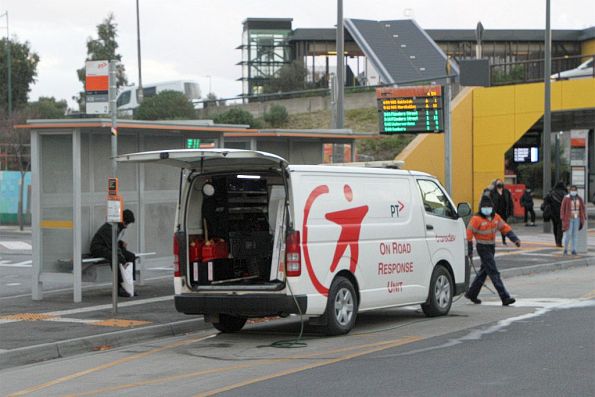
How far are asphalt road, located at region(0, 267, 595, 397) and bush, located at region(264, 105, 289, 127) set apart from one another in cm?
3937

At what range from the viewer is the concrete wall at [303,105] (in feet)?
173

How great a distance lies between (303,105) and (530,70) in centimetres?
1731

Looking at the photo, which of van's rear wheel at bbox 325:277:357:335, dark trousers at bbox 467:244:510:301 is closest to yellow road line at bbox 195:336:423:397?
van's rear wheel at bbox 325:277:357:335

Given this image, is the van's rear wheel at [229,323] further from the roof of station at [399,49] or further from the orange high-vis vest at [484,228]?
the roof of station at [399,49]

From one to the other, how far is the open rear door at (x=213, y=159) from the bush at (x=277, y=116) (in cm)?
4058

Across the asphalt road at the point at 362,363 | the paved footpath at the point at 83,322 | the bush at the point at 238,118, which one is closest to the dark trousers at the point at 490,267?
the asphalt road at the point at 362,363

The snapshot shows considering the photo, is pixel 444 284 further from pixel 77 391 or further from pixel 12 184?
pixel 12 184

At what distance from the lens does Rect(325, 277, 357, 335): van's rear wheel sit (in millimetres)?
12555

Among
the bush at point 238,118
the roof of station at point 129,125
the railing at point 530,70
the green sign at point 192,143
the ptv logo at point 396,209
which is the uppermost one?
the railing at point 530,70

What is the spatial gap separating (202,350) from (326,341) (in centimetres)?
151

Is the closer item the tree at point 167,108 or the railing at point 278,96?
the railing at point 278,96

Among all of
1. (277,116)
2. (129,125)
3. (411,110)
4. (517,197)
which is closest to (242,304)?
(129,125)

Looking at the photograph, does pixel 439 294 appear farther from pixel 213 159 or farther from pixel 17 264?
pixel 17 264

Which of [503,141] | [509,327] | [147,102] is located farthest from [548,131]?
[147,102]
